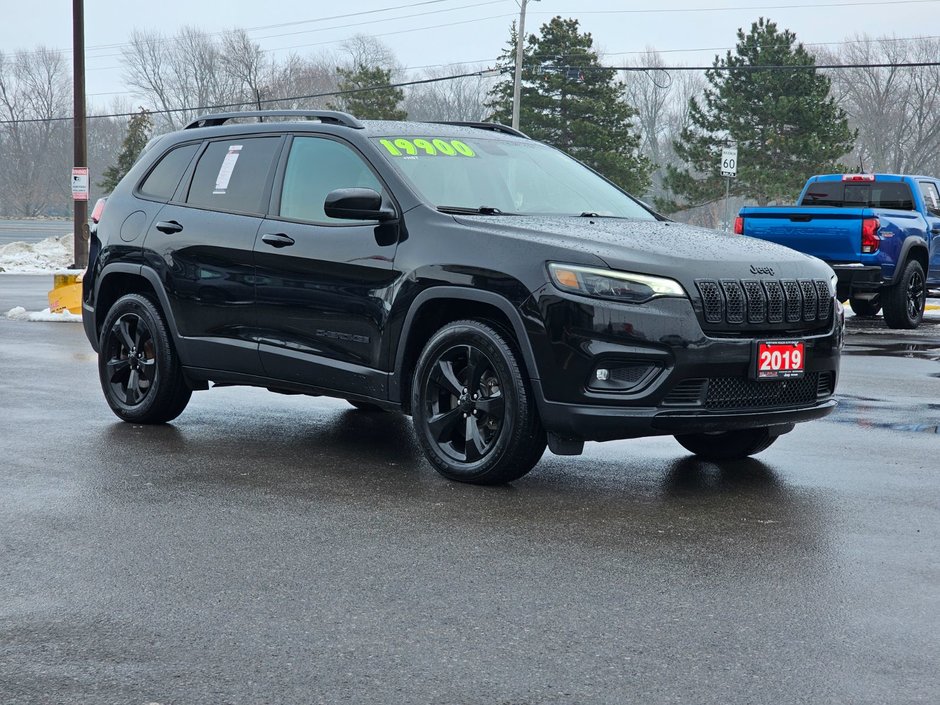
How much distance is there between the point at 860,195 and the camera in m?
18.4

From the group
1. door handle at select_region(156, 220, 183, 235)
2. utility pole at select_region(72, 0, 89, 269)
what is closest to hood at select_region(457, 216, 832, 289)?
door handle at select_region(156, 220, 183, 235)

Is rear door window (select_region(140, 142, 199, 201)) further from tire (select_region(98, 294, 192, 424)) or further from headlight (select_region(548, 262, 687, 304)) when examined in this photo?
headlight (select_region(548, 262, 687, 304))

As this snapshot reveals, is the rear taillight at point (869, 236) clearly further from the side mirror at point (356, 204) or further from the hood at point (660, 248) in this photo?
the side mirror at point (356, 204)

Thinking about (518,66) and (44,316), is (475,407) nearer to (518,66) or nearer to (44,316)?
(44,316)

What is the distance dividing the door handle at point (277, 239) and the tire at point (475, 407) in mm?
1186

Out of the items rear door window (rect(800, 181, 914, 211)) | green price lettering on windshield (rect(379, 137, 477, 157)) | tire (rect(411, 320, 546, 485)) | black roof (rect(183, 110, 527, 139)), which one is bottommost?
tire (rect(411, 320, 546, 485))

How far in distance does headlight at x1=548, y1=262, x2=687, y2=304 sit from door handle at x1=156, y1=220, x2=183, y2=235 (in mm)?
2930

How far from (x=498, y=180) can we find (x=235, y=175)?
5.34 ft

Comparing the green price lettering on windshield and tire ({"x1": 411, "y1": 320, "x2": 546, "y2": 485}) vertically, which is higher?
the green price lettering on windshield

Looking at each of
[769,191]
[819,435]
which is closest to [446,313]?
[819,435]

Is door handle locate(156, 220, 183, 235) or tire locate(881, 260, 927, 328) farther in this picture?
tire locate(881, 260, 927, 328)

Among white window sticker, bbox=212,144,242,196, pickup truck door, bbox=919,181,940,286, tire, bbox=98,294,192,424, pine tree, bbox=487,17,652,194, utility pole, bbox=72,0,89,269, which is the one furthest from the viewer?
pine tree, bbox=487,17,652,194

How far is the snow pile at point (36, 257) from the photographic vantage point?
3253 centimetres

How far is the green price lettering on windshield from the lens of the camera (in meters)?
7.03
